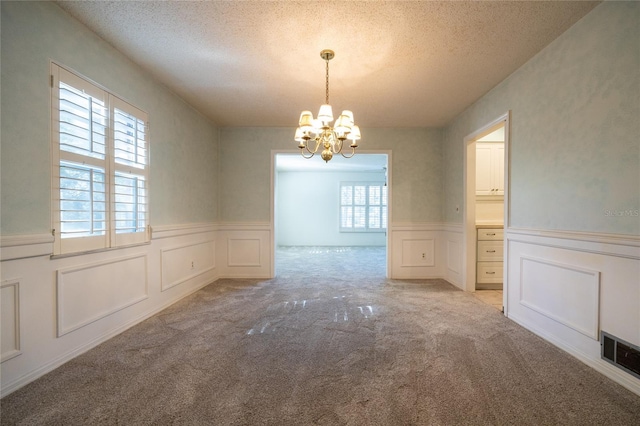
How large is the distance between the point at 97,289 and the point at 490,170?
5205mm

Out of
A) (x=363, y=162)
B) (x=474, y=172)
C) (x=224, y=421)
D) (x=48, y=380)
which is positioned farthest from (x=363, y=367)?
(x=363, y=162)

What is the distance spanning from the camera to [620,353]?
6.10 feet

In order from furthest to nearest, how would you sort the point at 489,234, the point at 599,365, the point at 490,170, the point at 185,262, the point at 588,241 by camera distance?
the point at 490,170 < the point at 489,234 < the point at 185,262 < the point at 588,241 < the point at 599,365

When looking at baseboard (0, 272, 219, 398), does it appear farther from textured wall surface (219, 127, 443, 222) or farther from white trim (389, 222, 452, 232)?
white trim (389, 222, 452, 232)

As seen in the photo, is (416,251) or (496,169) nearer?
(496,169)

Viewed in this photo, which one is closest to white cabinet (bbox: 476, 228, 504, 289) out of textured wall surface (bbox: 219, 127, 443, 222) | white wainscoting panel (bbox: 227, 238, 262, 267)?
textured wall surface (bbox: 219, 127, 443, 222)

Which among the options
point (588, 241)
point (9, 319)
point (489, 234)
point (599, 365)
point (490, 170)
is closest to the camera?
point (9, 319)

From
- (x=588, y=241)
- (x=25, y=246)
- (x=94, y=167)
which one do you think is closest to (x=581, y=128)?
(x=588, y=241)

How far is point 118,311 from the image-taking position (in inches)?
102

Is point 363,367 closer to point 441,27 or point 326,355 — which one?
point 326,355

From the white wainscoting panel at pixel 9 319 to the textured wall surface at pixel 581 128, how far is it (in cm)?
398

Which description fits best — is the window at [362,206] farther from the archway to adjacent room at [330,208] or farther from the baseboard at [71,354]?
the baseboard at [71,354]

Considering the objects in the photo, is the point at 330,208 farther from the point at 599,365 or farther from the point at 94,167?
the point at 599,365

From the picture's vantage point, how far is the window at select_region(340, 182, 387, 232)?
9.62 m
